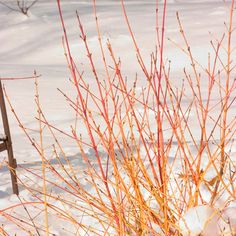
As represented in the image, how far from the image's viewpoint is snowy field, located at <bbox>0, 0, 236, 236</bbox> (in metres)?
4.02

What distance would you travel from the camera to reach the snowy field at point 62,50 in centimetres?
402

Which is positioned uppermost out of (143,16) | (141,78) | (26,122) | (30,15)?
(30,15)

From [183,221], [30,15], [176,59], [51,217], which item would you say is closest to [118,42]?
[176,59]

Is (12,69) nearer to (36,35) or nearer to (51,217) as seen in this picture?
(36,35)

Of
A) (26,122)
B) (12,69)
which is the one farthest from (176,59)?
(26,122)

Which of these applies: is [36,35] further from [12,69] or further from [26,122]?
[26,122]

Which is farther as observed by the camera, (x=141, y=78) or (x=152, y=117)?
(x=141, y=78)

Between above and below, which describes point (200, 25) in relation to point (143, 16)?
below

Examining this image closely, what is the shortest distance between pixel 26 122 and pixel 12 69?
128 centimetres

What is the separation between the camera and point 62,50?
611 centimetres

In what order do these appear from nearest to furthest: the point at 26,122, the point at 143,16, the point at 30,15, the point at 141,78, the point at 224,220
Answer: the point at 224,220, the point at 26,122, the point at 141,78, the point at 143,16, the point at 30,15

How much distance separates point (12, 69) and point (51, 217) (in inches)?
111

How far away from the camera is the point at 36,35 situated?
21.6 ft

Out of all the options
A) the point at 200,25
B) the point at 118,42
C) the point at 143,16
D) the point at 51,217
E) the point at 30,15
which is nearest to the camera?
the point at 51,217
